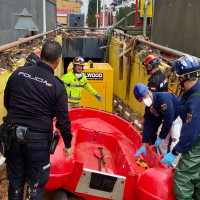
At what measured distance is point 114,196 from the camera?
11.4ft

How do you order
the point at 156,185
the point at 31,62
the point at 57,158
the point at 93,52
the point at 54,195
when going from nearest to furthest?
1. the point at 156,185
2. the point at 57,158
3. the point at 54,195
4. the point at 31,62
5. the point at 93,52

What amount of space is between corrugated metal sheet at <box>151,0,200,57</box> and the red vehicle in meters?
6.73

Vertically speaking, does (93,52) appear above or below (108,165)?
above

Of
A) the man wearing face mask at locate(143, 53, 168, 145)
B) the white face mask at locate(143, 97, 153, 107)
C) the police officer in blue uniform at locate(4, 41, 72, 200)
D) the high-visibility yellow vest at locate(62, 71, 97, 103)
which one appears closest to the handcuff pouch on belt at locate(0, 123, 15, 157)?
the police officer in blue uniform at locate(4, 41, 72, 200)

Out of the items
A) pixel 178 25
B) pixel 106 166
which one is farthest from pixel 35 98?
pixel 178 25

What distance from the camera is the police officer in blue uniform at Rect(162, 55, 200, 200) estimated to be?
266cm

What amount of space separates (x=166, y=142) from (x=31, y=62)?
2.67m

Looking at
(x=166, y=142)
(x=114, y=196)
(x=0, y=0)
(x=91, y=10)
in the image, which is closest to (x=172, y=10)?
(x=0, y=0)

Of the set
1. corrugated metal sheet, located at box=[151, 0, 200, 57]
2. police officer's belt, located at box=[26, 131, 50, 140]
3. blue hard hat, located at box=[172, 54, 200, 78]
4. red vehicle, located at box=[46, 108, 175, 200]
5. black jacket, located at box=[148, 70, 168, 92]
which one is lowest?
red vehicle, located at box=[46, 108, 175, 200]

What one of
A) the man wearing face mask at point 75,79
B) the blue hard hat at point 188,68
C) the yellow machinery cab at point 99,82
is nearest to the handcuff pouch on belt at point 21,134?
the blue hard hat at point 188,68

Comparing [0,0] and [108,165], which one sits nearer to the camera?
[108,165]

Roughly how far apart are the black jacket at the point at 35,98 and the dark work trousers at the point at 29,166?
7.8 inches

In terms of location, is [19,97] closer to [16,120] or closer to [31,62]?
[16,120]

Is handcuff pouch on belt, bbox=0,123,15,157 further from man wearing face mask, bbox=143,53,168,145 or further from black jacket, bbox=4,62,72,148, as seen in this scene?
man wearing face mask, bbox=143,53,168,145
